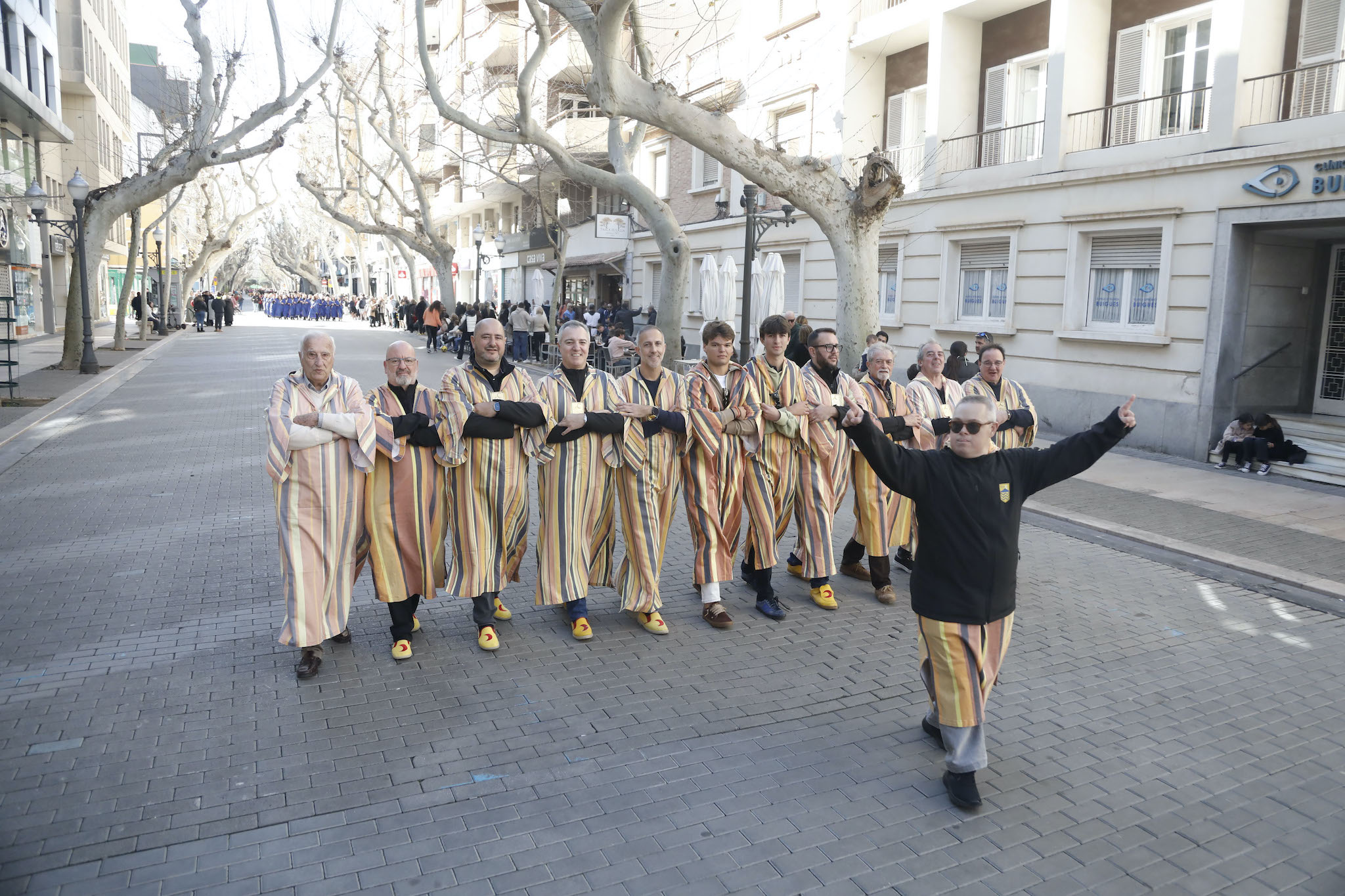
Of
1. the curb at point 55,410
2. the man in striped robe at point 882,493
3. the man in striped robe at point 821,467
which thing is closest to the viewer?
the man in striped robe at point 821,467

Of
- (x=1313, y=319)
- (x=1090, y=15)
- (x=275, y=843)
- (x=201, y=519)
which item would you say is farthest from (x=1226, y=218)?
(x=275, y=843)

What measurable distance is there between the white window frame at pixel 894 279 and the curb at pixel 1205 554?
940 centimetres

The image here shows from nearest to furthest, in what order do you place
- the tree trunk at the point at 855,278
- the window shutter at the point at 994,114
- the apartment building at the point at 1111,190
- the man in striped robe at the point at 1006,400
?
the man in striped robe at the point at 1006,400
the apartment building at the point at 1111,190
the tree trunk at the point at 855,278
the window shutter at the point at 994,114

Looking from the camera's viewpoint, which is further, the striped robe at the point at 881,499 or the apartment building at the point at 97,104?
the apartment building at the point at 97,104

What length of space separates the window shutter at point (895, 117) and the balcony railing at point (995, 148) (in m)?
1.81

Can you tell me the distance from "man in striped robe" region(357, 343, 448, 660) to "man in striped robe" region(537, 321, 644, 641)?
625mm

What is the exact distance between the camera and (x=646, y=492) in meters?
5.92

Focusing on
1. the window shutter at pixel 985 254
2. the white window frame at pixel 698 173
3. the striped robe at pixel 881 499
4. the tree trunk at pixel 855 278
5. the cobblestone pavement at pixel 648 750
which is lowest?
the cobblestone pavement at pixel 648 750

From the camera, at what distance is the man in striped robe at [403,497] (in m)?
5.37

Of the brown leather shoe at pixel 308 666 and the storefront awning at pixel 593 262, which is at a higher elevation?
the storefront awning at pixel 593 262

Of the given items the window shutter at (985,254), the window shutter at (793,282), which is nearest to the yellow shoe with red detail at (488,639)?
the window shutter at (985,254)

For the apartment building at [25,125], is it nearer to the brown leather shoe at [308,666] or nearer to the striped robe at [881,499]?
the brown leather shoe at [308,666]

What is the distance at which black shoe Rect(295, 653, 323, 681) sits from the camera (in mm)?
5156

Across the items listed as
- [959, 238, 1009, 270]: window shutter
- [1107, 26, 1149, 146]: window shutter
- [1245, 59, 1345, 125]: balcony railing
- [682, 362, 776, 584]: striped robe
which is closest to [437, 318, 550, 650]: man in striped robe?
[682, 362, 776, 584]: striped robe
